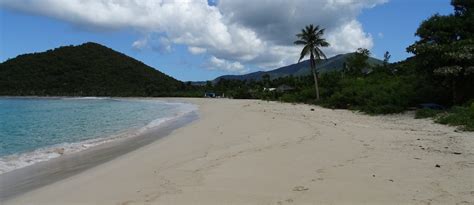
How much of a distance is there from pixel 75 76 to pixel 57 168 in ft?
447

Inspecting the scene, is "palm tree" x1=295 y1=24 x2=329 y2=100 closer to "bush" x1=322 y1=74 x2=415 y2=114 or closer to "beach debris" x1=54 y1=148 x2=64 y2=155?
"bush" x1=322 y1=74 x2=415 y2=114

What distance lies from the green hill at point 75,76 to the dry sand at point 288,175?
366 ft

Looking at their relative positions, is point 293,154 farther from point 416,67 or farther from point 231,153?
point 416,67

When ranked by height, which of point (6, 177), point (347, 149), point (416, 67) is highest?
point (416, 67)

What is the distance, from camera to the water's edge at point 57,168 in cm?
846

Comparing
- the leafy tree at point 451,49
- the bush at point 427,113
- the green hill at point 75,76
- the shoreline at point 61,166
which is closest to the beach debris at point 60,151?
the shoreline at point 61,166

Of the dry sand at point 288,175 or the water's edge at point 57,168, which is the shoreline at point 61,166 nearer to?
the water's edge at point 57,168

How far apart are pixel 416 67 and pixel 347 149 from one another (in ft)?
52.1

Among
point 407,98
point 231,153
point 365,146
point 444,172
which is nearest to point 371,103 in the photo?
point 407,98

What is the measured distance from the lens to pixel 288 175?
24.9 feet

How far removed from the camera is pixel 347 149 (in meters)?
10.4

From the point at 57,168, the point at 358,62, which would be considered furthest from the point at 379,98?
the point at 358,62

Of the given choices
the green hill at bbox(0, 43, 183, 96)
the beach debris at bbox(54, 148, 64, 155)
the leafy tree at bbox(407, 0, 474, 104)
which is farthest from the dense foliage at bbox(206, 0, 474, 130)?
the green hill at bbox(0, 43, 183, 96)

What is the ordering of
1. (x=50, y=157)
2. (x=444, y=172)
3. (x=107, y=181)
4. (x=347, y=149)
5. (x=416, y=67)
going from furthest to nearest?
(x=416, y=67), (x=50, y=157), (x=347, y=149), (x=107, y=181), (x=444, y=172)
